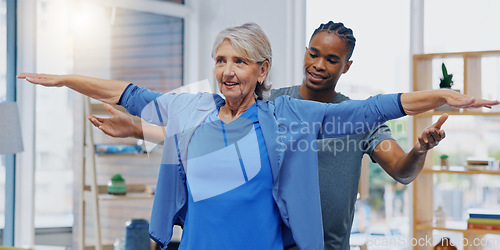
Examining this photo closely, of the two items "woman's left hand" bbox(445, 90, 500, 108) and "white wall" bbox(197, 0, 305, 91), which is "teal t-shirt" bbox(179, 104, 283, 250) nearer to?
"woman's left hand" bbox(445, 90, 500, 108)

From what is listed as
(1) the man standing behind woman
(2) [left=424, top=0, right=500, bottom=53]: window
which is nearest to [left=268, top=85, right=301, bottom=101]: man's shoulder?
(1) the man standing behind woman

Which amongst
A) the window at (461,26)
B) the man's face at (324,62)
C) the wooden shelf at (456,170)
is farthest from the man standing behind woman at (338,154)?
the window at (461,26)

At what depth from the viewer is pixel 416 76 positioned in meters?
3.63

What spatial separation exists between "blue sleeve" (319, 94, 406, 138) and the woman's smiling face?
210 mm

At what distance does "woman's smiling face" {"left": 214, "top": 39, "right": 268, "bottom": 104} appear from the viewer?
137 centimetres

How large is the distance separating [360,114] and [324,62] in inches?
18.1

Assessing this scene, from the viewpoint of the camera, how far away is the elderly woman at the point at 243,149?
4.32 feet

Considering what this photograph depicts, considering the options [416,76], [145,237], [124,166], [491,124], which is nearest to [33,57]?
[124,166]

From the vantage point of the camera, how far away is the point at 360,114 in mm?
1335

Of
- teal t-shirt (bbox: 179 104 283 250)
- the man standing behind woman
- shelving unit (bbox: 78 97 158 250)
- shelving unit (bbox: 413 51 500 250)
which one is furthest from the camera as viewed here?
shelving unit (bbox: 78 97 158 250)

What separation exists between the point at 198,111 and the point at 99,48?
3.21 metres

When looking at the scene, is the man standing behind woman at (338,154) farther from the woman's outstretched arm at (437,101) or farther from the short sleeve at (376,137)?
the woman's outstretched arm at (437,101)

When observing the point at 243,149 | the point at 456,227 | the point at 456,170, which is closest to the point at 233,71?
the point at 243,149

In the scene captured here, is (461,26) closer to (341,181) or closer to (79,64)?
(341,181)
